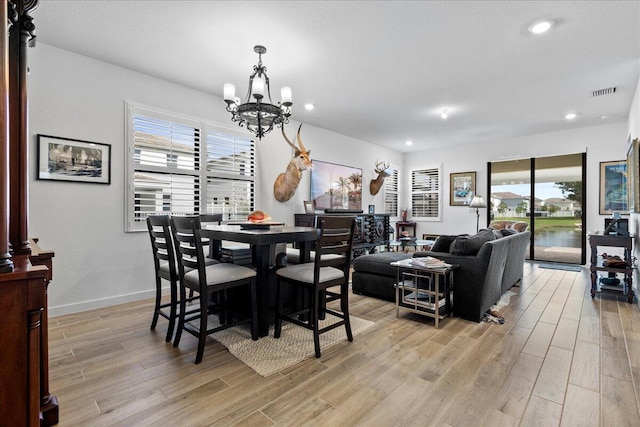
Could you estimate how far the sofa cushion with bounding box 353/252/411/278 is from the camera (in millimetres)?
3578

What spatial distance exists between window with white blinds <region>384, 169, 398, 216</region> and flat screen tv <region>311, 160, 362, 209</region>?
1.21m

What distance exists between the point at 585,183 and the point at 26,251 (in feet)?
26.2

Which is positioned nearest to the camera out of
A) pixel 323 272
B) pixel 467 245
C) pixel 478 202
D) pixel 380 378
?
pixel 380 378

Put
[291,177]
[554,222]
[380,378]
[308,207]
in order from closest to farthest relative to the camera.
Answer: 1. [380,378]
2. [291,177]
3. [308,207]
4. [554,222]

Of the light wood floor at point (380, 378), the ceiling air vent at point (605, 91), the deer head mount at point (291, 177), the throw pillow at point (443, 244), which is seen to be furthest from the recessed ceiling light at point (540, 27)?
the deer head mount at point (291, 177)

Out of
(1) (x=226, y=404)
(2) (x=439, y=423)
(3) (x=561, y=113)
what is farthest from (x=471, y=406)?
(3) (x=561, y=113)

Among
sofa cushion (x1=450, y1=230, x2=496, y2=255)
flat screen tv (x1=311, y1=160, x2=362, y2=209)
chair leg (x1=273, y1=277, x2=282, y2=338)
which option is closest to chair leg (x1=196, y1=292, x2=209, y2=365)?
chair leg (x1=273, y1=277, x2=282, y2=338)

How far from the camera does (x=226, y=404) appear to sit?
5.55ft

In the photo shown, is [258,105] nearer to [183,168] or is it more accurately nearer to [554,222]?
[183,168]

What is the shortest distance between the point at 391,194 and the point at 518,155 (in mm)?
2932

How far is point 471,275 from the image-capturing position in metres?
2.92

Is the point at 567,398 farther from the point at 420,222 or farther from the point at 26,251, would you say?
the point at 420,222

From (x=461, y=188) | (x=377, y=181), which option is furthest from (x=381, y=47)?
(x=461, y=188)

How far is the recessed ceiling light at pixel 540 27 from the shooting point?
2623 millimetres
